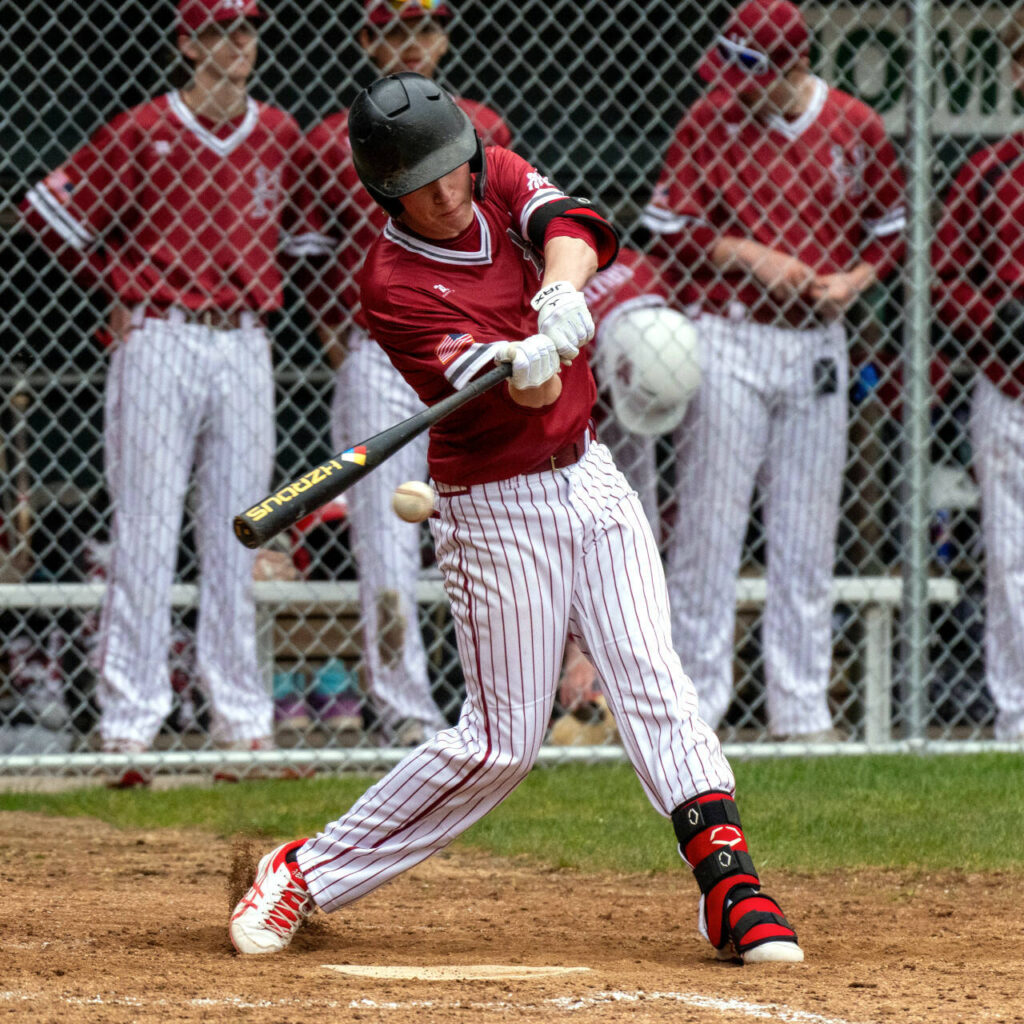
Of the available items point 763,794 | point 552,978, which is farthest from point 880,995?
point 763,794

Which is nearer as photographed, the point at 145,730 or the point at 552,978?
the point at 552,978

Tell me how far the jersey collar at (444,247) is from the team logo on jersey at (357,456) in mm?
405

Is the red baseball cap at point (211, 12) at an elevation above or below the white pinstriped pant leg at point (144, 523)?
above

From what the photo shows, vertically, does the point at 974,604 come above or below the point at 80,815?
above

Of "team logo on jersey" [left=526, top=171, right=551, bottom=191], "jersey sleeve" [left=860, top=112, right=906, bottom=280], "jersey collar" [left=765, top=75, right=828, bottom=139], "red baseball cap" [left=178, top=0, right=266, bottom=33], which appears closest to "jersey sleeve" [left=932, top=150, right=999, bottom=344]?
"jersey sleeve" [left=860, top=112, right=906, bottom=280]

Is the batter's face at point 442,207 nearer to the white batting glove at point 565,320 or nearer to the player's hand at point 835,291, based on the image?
the white batting glove at point 565,320

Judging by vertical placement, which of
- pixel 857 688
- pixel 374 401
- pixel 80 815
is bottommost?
pixel 80 815

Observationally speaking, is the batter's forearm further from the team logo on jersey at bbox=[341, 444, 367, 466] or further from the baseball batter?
the team logo on jersey at bbox=[341, 444, 367, 466]

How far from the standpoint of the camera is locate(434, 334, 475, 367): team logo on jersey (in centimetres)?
305

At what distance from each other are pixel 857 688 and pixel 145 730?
95.4 inches

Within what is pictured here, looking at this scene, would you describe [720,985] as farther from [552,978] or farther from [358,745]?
[358,745]

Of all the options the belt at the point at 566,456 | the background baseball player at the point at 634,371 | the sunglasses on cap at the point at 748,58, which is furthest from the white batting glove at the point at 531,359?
the sunglasses on cap at the point at 748,58

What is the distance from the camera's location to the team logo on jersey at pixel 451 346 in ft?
10.0

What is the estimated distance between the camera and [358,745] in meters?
5.67
